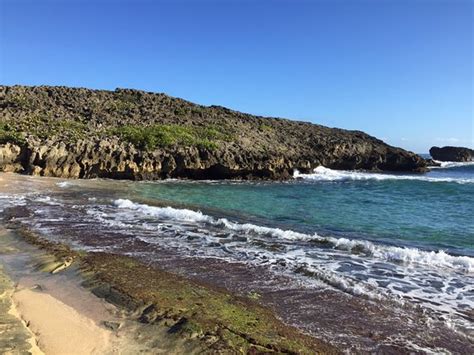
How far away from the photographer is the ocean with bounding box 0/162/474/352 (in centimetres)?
782

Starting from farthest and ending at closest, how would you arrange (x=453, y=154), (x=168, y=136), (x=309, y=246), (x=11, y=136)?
1. (x=453, y=154)
2. (x=168, y=136)
3. (x=11, y=136)
4. (x=309, y=246)

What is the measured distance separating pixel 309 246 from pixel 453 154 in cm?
9937

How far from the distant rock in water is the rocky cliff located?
50354 mm

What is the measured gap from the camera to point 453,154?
328 ft

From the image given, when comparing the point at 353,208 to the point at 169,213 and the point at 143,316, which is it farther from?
the point at 143,316

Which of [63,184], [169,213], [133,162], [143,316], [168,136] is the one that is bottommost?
[143,316]

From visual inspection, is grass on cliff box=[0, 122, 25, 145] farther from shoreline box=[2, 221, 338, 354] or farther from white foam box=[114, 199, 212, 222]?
shoreline box=[2, 221, 338, 354]

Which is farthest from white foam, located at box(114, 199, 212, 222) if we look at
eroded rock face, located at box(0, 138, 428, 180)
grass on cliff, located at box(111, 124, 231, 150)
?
grass on cliff, located at box(111, 124, 231, 150)

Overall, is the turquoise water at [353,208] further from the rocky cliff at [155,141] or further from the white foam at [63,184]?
the white foam at [63,184]

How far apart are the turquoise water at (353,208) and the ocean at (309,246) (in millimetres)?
75

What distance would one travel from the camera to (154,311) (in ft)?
24.0

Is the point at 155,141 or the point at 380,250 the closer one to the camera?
the point at 380,250

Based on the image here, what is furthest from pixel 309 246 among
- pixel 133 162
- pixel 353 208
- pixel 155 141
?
pixel 155 141

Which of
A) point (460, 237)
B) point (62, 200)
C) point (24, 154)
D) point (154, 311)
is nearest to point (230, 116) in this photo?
point (24, 154)
